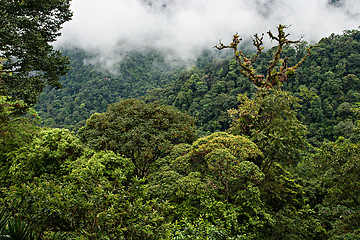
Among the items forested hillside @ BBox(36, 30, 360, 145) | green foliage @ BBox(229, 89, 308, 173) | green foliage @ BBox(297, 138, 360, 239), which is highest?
forested hillside @ BBox(36, 30, 360, 145)

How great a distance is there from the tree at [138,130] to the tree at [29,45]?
9.91 feet

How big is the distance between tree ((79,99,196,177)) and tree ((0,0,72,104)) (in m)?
3.02

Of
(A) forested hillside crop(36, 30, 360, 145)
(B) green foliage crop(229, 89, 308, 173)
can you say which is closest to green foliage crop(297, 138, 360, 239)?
(B) green foliage crop(229, 89, 308, 173)

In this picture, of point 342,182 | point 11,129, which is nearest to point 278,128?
point 342,182

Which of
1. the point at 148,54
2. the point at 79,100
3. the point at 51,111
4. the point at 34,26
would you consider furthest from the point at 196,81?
the point at 148,54

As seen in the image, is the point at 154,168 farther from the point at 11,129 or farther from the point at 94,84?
the point at 94,84

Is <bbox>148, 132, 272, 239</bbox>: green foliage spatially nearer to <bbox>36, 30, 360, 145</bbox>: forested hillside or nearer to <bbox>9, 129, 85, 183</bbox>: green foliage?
<bbox>9, 129, 85, 183</bbox>: green foliage

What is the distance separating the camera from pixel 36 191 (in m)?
3.08

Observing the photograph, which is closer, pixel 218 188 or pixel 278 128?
pixel 218 188

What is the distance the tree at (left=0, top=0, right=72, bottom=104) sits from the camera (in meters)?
8.13

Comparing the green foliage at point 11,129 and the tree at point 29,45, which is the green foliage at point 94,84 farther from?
the green foliage at point 11,129

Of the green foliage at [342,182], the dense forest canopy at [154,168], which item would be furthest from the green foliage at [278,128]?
the green foliage at [342,182]

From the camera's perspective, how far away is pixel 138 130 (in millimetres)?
10484

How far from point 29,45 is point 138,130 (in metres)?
5.72
